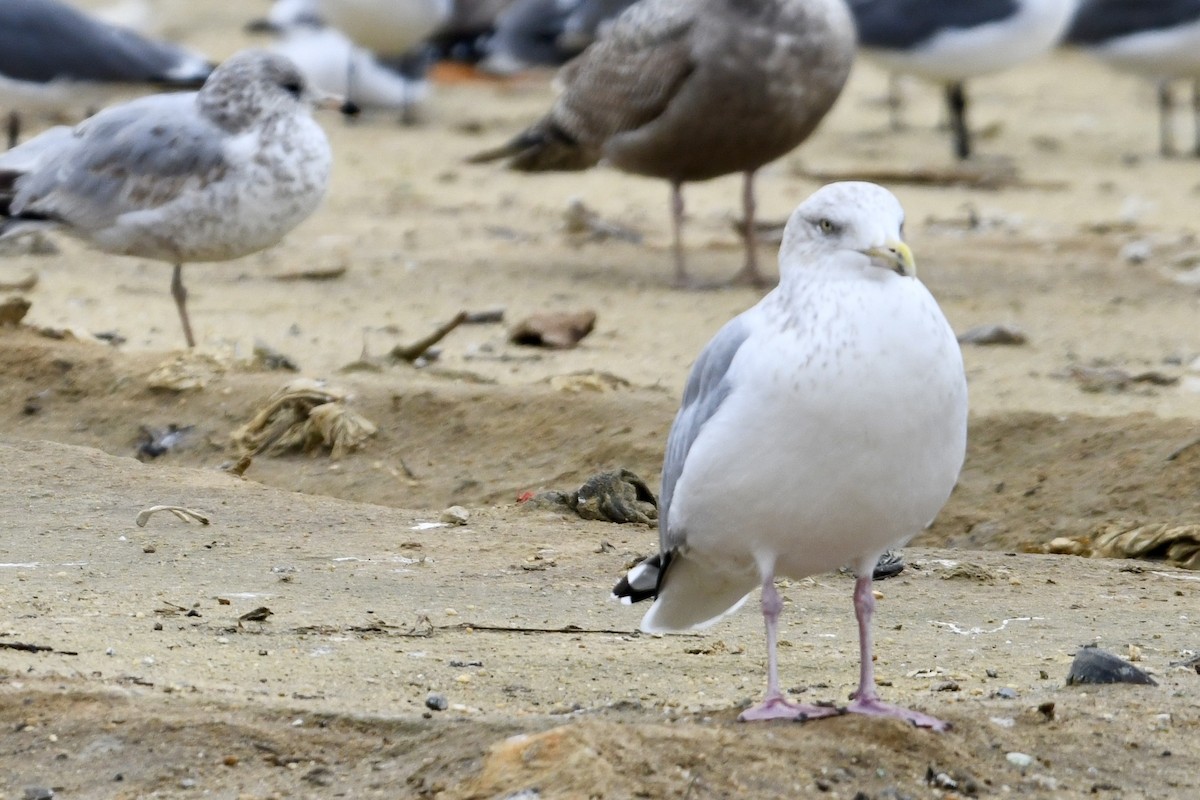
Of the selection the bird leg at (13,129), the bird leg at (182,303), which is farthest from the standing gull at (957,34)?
the bird leg at (182,303)

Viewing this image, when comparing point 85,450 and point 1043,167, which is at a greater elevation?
point 85,450

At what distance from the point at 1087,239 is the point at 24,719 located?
318 inches

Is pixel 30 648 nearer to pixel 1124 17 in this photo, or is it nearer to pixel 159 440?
pixel 159 440

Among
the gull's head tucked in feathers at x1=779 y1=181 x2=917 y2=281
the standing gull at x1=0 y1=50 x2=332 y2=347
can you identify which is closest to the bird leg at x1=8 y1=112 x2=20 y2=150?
the standing gull at x1=0 y1=50 x2=332 y2=347

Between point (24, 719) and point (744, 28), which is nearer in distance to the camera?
point (24, 719)

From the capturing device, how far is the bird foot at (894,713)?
3408 mm

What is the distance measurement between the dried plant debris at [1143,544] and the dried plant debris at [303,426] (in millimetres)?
2274

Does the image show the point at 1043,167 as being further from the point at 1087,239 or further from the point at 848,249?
the point at 848,249

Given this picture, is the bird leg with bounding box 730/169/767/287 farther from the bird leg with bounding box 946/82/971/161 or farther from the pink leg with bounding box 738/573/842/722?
the pink leg with bounding box 738/573/842/722

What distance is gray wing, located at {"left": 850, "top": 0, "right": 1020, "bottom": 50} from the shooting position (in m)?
12.8

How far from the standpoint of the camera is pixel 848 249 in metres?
3.38

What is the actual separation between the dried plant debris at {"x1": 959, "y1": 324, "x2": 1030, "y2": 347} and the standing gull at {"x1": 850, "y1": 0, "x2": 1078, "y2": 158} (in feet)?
17.4

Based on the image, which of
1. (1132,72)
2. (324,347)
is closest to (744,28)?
(324,347)

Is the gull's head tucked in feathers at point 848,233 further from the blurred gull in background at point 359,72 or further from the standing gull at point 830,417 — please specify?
the blurred gull in background at point 359,72
